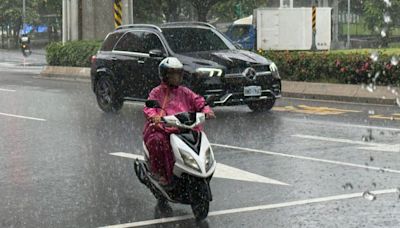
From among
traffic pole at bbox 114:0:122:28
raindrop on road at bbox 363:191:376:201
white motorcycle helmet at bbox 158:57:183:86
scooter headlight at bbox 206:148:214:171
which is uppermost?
traffic pole at bbox 114:0:122:28

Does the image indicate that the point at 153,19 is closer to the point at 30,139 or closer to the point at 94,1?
the point at 94,1

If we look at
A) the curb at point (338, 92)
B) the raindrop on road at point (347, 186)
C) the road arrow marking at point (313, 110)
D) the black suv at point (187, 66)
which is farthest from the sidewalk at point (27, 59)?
the raindrop on road at point (347, 186)

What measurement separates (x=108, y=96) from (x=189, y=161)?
32.0ft

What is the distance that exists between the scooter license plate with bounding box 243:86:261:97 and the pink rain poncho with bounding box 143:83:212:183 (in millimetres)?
6792

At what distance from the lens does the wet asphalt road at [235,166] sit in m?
6.78

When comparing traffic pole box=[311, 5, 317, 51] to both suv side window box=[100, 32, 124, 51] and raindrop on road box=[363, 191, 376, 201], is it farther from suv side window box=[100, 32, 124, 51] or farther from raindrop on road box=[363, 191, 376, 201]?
raindrop on road box=[363, 191, 376, 201]

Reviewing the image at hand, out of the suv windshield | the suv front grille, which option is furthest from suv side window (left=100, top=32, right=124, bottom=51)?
the suv front grille

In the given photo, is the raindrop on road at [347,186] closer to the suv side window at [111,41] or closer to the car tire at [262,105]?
the car tire at [262,105]

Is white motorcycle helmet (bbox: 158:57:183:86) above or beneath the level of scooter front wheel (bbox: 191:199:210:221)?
above

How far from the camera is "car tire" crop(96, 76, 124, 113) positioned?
15.9 metres

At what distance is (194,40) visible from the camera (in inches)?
588

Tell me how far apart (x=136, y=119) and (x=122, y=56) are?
75.0 inches

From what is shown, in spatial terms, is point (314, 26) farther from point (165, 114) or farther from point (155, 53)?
point (165, 114)

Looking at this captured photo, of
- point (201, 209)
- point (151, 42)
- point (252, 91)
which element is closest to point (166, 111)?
point (201, 209)
